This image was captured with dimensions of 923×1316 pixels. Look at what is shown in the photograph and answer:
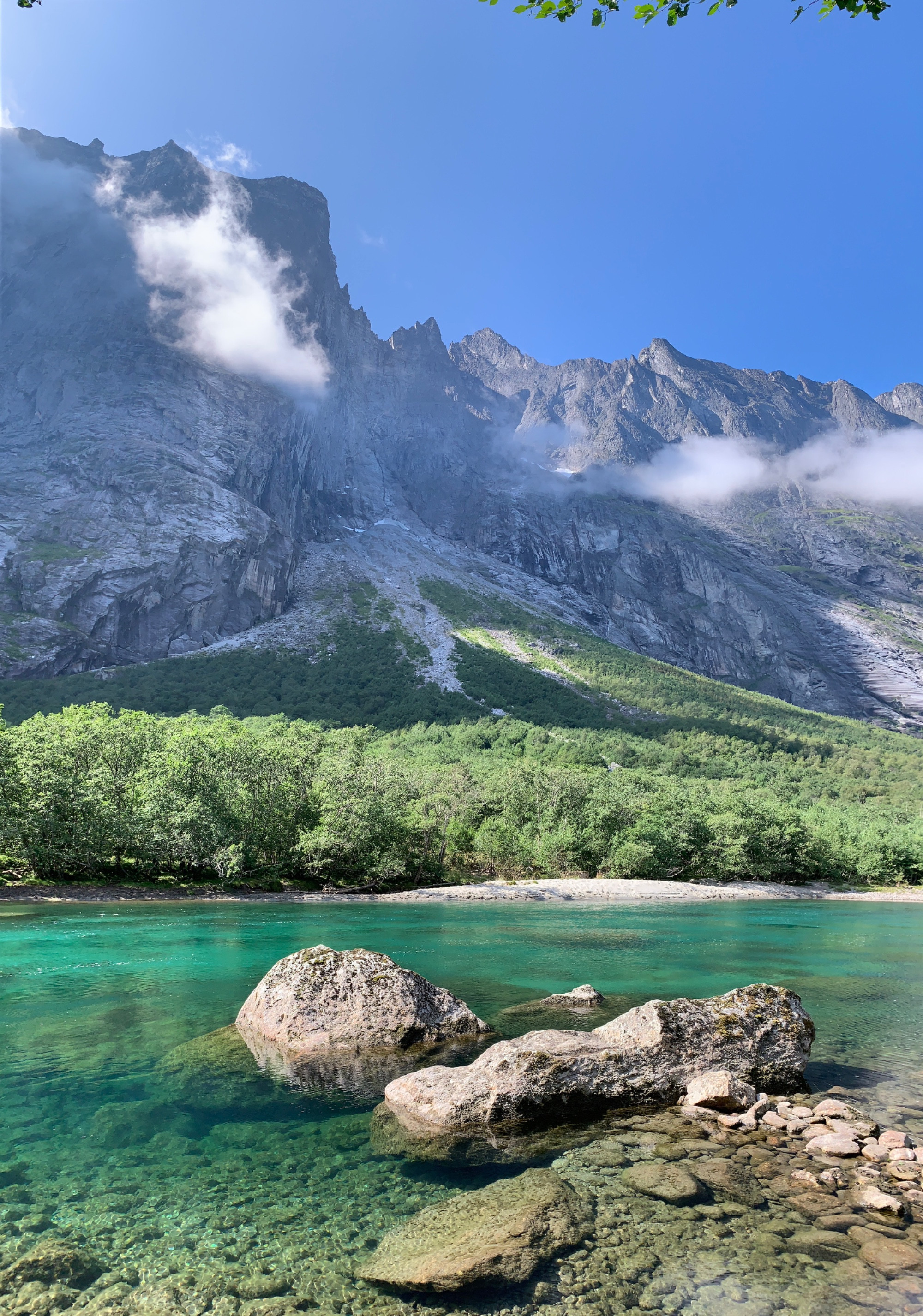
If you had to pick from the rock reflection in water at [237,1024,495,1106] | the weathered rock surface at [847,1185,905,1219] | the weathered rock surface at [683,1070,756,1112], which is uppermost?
the weathered rock surface at [847,1185,905,1219]

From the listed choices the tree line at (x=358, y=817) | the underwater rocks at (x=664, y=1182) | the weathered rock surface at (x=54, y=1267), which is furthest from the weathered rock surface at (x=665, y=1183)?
the tree line at (x=358, y=817)

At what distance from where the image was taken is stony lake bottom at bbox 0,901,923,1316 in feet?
21.2

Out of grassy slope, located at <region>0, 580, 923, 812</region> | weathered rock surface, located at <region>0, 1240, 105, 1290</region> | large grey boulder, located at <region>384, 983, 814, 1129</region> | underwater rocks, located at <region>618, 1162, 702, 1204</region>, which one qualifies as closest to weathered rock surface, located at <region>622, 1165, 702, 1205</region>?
underwater rocks, located at <region>618, 1162, 702, 1204</region>

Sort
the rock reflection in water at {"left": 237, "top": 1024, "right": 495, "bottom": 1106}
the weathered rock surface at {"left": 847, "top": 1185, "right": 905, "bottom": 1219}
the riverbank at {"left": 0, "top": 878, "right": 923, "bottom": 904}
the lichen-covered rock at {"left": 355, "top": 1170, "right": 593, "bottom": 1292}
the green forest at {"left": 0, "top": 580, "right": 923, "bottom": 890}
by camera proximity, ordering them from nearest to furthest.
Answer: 1. the lichen-covered rock at {"left": 355, "top": 1170, "right": 593, "bottom": 1292}
2. the weathered rock surface at {"left": 847, "top": 1185, "right": 905, "bottom": 1219}
3. the rock reflection in water at {"left": 237, "top": 1024, "right": 495, "bottom": 1106}
4. the riverbank at {"left": 0, "top": 878, "right": 923, "bottom": 904}
5. the green forest at {"left": 0, "top": 580, "right": 923, "bottom": 890}

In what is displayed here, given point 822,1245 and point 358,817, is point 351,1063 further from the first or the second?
Answer: point 358,817

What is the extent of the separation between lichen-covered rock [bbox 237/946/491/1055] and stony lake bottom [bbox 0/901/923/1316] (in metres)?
0.99

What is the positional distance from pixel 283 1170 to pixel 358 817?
49937 mm

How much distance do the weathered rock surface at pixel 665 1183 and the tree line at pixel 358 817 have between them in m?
44.5

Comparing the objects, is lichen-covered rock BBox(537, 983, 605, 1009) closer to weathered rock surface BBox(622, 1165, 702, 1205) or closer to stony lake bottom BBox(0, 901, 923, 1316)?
stony lake bottom BBox(0, 901, 923, 1316)

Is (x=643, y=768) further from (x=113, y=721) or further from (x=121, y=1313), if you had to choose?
(x=121, y=1313)

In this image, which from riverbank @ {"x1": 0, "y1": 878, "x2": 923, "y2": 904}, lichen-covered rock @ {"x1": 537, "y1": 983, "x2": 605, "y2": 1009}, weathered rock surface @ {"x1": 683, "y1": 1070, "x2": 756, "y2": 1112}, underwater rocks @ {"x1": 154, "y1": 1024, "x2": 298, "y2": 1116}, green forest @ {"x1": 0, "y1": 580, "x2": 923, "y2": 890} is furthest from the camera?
green forest @ {"x1": 0, "y1": 580, "x2": 923, "y2": 890}

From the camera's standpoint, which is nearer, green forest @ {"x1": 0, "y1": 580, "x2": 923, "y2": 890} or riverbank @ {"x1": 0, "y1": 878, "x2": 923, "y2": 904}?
riverbank @ {"x1": 0, "y1": 878, "x2": 923, "y2": 904}

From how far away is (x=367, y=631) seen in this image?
17788 centimetres

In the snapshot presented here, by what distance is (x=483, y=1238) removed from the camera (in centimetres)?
722
